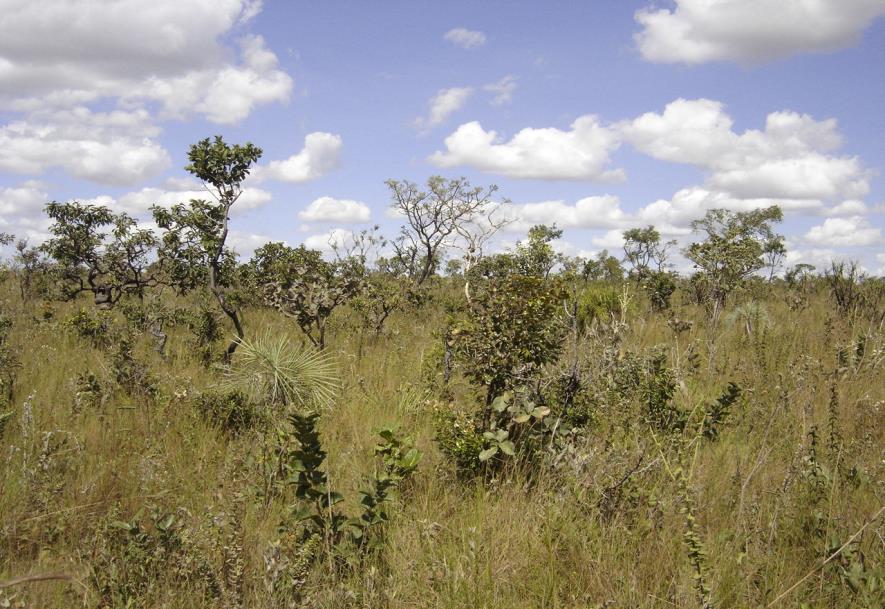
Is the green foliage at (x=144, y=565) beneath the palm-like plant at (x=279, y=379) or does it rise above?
beneath

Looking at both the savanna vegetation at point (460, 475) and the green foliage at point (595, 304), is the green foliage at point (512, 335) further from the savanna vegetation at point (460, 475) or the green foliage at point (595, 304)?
the green foliage at point (595, 304)

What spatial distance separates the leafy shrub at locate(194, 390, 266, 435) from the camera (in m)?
5.02

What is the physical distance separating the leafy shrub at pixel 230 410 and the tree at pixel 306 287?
94.8 inches

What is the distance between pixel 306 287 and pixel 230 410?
3198 millimetres

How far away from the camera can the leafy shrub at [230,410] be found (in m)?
5.02

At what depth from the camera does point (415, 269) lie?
25.2 meters

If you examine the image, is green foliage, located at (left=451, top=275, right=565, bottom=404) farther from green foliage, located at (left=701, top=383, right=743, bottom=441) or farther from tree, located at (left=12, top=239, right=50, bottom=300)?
tree, located at (left=12, top=239, right=50, bottom=300)

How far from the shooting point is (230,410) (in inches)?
198

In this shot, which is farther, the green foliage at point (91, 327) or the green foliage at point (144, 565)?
the green foliage at point (91, 327)

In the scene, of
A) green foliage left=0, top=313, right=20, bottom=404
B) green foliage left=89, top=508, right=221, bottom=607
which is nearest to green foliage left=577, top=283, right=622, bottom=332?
green foliage left=89, top=508, right=221, bottom=607

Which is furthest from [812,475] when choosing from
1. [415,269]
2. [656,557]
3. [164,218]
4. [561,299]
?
[415,269]

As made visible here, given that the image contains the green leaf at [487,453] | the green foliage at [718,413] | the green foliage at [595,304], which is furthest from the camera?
the green foliage at [595,304]

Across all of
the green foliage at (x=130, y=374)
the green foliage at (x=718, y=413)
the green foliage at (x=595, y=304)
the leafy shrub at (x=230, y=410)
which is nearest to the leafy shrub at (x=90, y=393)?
the green foliage at (x=130, y=374)

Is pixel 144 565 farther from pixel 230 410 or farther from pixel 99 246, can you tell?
pixel 99 246
